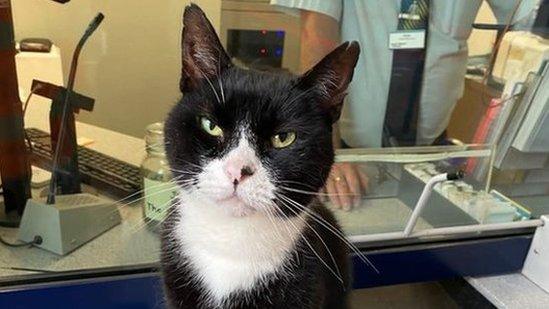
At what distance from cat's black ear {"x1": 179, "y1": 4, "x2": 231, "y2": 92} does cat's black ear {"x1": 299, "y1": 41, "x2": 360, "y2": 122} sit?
0.32 feet

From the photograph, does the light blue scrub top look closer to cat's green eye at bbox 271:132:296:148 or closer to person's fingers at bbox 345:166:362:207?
person's fingers at bbox 345:166:362:207

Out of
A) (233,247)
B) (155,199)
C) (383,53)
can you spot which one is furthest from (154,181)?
(383,53)

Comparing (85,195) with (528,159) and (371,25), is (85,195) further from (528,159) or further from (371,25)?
(528,159)

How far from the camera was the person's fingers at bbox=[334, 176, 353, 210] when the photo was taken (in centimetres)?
97

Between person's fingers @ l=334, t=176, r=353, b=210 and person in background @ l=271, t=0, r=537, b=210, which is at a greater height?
person in background @ l=271, t=0, r=537, b=210

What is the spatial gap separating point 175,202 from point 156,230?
0.74 feet

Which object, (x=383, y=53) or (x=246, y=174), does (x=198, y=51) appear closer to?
(x=246, y=174)

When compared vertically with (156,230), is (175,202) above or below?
above

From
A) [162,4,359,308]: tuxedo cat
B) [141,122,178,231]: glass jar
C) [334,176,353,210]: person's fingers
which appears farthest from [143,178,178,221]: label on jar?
[334,176,353,210]: person's fingers

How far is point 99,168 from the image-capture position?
0.96 metres

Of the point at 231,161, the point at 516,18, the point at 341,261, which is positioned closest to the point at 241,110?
the point at 231,161

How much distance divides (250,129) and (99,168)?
514 millimetres

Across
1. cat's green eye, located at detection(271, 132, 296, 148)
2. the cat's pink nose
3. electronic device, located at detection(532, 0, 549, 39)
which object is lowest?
the cat's pink nose

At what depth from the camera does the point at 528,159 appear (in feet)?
3.53
